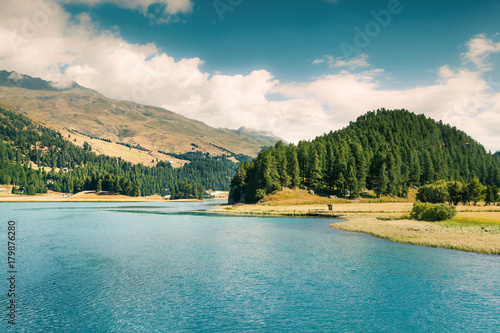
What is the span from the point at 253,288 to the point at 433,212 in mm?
72409

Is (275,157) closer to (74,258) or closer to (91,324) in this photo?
(74,258)

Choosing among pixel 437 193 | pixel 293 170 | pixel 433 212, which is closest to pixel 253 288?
pixel 433 212

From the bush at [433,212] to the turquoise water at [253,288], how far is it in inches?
1342

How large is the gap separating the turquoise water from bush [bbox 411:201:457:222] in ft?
112

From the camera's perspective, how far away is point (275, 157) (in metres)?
191

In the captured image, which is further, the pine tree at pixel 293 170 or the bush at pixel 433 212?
the pine tree at pixel 293 170

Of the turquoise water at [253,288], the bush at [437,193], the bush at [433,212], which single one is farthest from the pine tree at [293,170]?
the turquoise water at [253,288]

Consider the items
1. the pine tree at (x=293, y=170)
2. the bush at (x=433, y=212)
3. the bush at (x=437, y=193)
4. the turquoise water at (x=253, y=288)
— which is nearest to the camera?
the turquoise water at (x=253, y=288)

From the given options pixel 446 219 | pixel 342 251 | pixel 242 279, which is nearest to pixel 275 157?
pixel 446 219

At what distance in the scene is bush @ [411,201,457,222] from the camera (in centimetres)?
8619

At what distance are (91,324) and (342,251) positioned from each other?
41.3 metres

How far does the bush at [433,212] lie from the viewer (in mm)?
86188

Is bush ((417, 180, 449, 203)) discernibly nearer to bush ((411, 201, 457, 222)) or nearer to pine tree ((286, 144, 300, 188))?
bush ((411, 201, 457, 222))

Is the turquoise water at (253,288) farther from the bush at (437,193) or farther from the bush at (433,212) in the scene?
the bush at (437,193)
